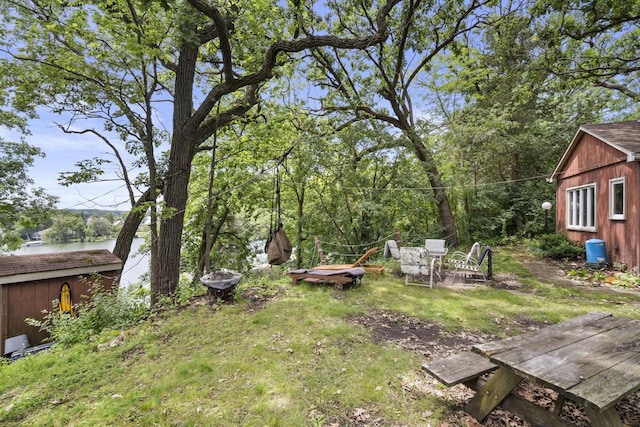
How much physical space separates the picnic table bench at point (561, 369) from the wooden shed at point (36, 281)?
6.25 meters

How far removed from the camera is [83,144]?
18.9 ft

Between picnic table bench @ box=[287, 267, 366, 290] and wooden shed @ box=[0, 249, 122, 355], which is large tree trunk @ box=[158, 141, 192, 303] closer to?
wooden shed @ box=[0, 249, 122, 355]

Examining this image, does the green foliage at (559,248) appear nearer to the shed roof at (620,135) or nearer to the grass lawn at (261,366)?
the shed roof at (620,135)

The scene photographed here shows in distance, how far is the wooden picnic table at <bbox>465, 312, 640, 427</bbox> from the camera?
1636 millimetres

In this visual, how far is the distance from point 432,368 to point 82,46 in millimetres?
7353

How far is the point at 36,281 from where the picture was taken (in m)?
6.23

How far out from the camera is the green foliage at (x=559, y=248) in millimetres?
9000

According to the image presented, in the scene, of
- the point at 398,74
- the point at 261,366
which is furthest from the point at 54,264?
the point at 398,74

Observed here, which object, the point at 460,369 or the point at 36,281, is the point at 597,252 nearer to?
the point at 460,369

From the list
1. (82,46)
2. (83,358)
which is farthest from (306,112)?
(83,358)

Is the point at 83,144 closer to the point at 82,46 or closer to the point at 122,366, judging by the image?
the point at 82,46

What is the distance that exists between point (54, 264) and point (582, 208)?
1534 centimetres

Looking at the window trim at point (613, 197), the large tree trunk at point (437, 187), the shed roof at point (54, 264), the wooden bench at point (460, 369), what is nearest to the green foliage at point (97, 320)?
the shed roof at point (54, 264)

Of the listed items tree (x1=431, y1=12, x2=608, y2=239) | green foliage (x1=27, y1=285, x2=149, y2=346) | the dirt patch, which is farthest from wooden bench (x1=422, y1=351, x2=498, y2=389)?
tree (x1=431, y1=12, x2=608, y2=239)
